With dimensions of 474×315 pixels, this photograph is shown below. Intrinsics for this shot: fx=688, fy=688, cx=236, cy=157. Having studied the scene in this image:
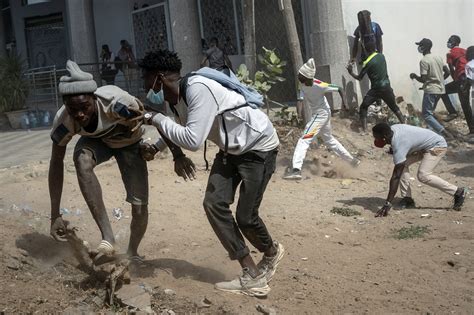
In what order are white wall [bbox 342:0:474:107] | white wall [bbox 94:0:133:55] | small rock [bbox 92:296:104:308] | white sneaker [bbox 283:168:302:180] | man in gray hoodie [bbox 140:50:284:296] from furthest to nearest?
white wall [bbox 94:0:133:55] < white wall [bbox 342:0:474:107] < white sneaker [bbox 283:168:302:180] < small rock [bbox 92:296:104:308] < man in gray hoodie [bbox 140:50:284:296]

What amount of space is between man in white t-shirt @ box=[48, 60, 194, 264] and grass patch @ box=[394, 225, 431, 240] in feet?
8.92

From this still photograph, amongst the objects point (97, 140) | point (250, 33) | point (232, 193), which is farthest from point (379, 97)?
point (97, 140)

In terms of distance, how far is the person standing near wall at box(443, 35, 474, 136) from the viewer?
39.6 feet

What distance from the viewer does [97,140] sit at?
16.2ft

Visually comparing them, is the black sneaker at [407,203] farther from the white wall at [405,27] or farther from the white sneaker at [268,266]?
the white wall at [405,27]

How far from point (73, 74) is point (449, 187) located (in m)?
4.85

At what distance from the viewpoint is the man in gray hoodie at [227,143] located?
423cm

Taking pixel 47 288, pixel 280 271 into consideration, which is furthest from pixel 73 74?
pixel 280 271

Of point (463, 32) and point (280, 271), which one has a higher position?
point (463, 32)

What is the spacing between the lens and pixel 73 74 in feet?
14.6

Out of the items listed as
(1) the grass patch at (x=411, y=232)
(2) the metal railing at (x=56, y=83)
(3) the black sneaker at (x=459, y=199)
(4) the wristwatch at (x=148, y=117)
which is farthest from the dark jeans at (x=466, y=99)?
(4) the wristwatch at (x=148, y=117)

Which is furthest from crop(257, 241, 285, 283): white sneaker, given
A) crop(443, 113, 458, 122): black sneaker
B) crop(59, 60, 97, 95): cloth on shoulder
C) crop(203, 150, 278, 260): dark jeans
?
crop(443, 113, 458, 122): black sneaker

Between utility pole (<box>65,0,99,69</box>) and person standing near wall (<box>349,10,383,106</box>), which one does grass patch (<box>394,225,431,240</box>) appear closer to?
person standing near wall (<box>349,10,383,106</box>)

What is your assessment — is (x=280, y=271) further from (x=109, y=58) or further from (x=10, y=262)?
(x=109, y=58)
